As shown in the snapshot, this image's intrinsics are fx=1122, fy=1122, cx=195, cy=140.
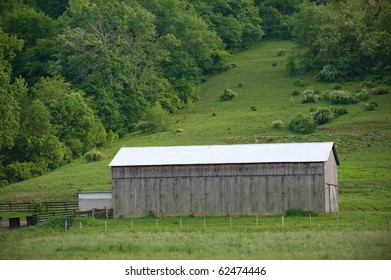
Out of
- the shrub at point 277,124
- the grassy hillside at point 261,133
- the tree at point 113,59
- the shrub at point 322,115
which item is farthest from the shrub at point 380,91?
the tree at point 113,59

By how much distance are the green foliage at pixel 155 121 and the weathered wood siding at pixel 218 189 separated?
32683 millimetres

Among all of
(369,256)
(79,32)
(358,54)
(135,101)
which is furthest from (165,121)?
(369,256)

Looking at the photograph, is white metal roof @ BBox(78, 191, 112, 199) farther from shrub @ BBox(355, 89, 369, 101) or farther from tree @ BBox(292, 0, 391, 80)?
tree @ BBox(292, 0, 391, 80)

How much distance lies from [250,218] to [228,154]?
5.97 m

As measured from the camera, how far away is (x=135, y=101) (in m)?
114

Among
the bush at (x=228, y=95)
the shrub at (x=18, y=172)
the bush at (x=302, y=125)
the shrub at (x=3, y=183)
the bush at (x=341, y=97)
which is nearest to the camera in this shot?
the shrub at (x=3, y=183)

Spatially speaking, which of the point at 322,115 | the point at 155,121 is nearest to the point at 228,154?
the point at 322,115

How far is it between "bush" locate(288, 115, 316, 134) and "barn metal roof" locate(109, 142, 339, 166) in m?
23.3

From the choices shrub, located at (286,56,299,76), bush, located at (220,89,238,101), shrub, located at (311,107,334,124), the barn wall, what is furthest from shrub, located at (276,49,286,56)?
the barn wall

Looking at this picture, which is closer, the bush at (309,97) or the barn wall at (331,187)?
the barn wall at (331,187)

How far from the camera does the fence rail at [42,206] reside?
A: 75481 mm

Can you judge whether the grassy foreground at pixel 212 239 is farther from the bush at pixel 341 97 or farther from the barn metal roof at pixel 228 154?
the bush at pixel 341 97

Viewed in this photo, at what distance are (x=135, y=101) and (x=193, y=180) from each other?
44.1 m

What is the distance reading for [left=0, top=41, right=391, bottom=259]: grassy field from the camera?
49531 millimetres
